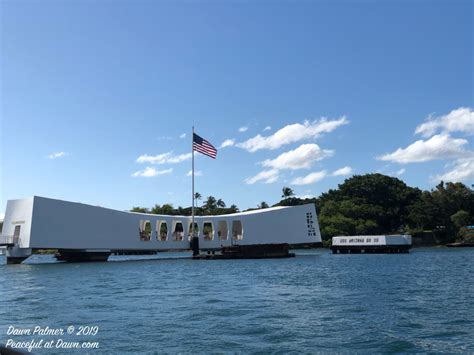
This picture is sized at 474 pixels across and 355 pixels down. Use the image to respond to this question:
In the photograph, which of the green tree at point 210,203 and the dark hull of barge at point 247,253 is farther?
the green tree at point 210,203

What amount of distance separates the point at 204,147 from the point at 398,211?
221ft

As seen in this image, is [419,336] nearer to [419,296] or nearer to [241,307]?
[241,307]

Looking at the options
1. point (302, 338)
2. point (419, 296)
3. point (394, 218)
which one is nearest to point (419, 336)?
point (302, 338)

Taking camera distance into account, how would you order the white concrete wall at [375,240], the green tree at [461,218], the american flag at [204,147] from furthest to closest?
the green tree at [461,218] < the white concrete wall at [375,240] < the american flag at [204,147]

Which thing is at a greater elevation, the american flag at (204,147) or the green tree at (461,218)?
the american flag at (204,147)

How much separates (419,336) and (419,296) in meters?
8.11

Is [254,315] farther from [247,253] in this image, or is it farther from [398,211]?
[398,211]

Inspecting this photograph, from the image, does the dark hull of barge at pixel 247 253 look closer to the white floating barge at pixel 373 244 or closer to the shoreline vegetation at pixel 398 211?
the white floating barge at pixel 373 244

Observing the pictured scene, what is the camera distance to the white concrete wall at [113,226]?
159ft

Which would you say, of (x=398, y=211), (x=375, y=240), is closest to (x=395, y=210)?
(x=398, y=211)

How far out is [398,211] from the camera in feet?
349

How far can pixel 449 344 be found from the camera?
1191 centimetres

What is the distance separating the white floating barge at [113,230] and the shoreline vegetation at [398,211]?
113 ft

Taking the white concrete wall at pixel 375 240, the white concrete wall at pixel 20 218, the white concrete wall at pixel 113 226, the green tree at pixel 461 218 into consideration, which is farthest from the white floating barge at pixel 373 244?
the white concrete wall at pixel 20 218
